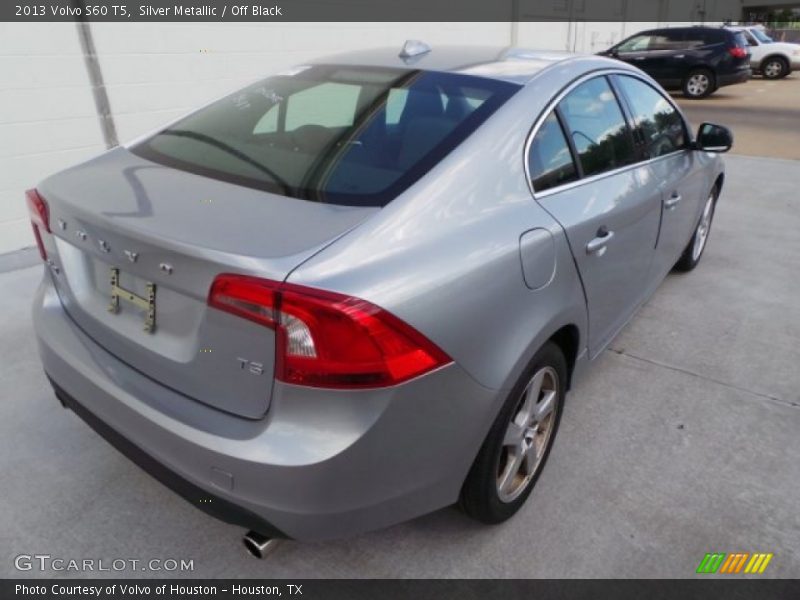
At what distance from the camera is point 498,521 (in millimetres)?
2156

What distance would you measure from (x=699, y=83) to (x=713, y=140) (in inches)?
552

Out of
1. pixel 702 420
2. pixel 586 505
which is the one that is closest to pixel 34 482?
pixel 586 505

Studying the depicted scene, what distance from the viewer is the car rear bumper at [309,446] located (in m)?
1.52

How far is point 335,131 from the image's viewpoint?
85.7 inches

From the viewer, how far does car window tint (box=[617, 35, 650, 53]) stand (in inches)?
623

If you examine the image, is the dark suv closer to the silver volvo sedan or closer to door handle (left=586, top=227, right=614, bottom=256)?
door handle (left=586, top=227, right=614, bottom=256)

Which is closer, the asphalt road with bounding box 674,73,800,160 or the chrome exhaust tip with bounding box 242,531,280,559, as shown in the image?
the chrome exhaust tip with bounding box 242,531,280,559

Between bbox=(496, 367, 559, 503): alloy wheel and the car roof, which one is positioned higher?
the car roof

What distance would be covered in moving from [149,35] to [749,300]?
16.9 feet

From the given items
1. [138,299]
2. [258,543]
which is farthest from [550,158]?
[258,543]

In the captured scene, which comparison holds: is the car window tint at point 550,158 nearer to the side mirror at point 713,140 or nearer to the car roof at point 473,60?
the car roof at point 473,60

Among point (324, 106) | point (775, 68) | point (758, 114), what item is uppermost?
point (324, 106)

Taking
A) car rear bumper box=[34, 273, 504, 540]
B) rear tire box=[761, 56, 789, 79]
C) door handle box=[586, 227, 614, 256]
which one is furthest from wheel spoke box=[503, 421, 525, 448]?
rear tire box=[761, 56, 789, 79]

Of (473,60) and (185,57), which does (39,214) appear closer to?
(473,60)
